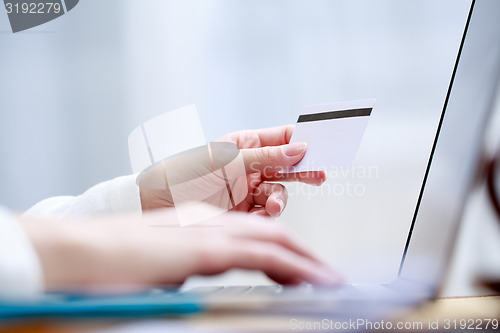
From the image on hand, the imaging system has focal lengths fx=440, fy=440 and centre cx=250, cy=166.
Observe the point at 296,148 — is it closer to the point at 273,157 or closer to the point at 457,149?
the point at 273,157

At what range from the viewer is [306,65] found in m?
1.55

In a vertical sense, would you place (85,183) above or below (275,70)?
below

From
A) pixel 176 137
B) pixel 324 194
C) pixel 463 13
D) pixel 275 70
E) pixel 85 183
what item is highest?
pixel 463 13

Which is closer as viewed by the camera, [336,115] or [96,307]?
[96,307]

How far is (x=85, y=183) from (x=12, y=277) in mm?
1566

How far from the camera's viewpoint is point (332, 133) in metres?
0.66

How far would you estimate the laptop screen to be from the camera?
323 mm

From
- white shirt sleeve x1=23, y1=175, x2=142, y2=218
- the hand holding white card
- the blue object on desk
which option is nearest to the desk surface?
the blue object on desk

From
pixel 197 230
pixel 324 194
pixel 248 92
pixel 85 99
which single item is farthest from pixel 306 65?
pixel 197 230

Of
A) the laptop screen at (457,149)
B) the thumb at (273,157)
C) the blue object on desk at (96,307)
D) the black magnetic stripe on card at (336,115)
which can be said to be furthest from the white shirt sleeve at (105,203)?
the blue object on desk at (96,307)

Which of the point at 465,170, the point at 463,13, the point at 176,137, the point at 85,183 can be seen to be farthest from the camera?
the point at 85,183

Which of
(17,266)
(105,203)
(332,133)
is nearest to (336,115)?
(332,133)

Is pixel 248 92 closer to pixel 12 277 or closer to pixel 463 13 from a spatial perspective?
pixel 463 13

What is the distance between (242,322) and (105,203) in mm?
683
